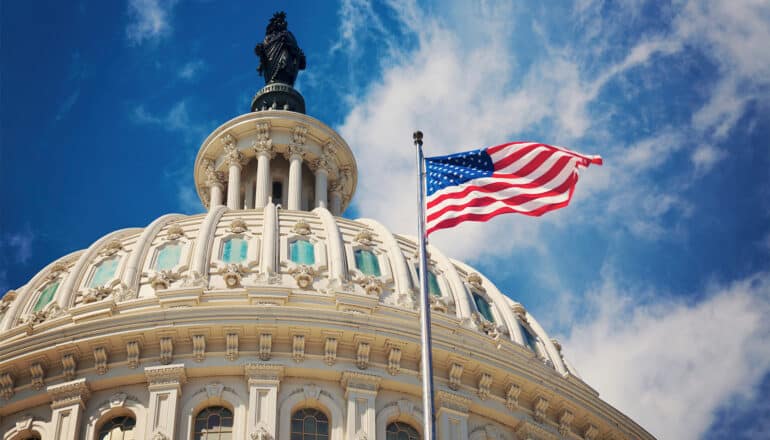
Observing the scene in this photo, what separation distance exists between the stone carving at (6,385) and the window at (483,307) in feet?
57.2

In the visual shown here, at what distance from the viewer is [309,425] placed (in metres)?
44.6

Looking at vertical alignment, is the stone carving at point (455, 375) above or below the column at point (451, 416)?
above

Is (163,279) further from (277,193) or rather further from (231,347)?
(277,193)

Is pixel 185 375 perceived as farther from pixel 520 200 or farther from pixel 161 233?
pixel 520 200

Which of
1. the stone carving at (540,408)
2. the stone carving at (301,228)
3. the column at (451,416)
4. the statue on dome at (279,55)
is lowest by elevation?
the column at (451,416)

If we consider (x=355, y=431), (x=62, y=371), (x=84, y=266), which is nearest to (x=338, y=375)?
(x=355, y=431)

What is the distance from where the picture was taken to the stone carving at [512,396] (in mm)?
47469

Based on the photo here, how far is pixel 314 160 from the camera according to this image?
65.4m

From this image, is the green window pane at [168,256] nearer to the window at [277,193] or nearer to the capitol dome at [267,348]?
the capitol dome at [267,348]

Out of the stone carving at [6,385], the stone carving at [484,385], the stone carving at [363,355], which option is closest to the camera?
the stone carving at [363,355]

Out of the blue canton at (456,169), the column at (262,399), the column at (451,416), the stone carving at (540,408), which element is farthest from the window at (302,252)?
the blue canton at (456,169)

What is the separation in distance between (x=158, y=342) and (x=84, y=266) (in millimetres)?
8457

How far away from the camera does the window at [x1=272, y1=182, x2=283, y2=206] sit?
64125mm

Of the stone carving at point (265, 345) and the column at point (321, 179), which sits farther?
the column at point (321, 179)
